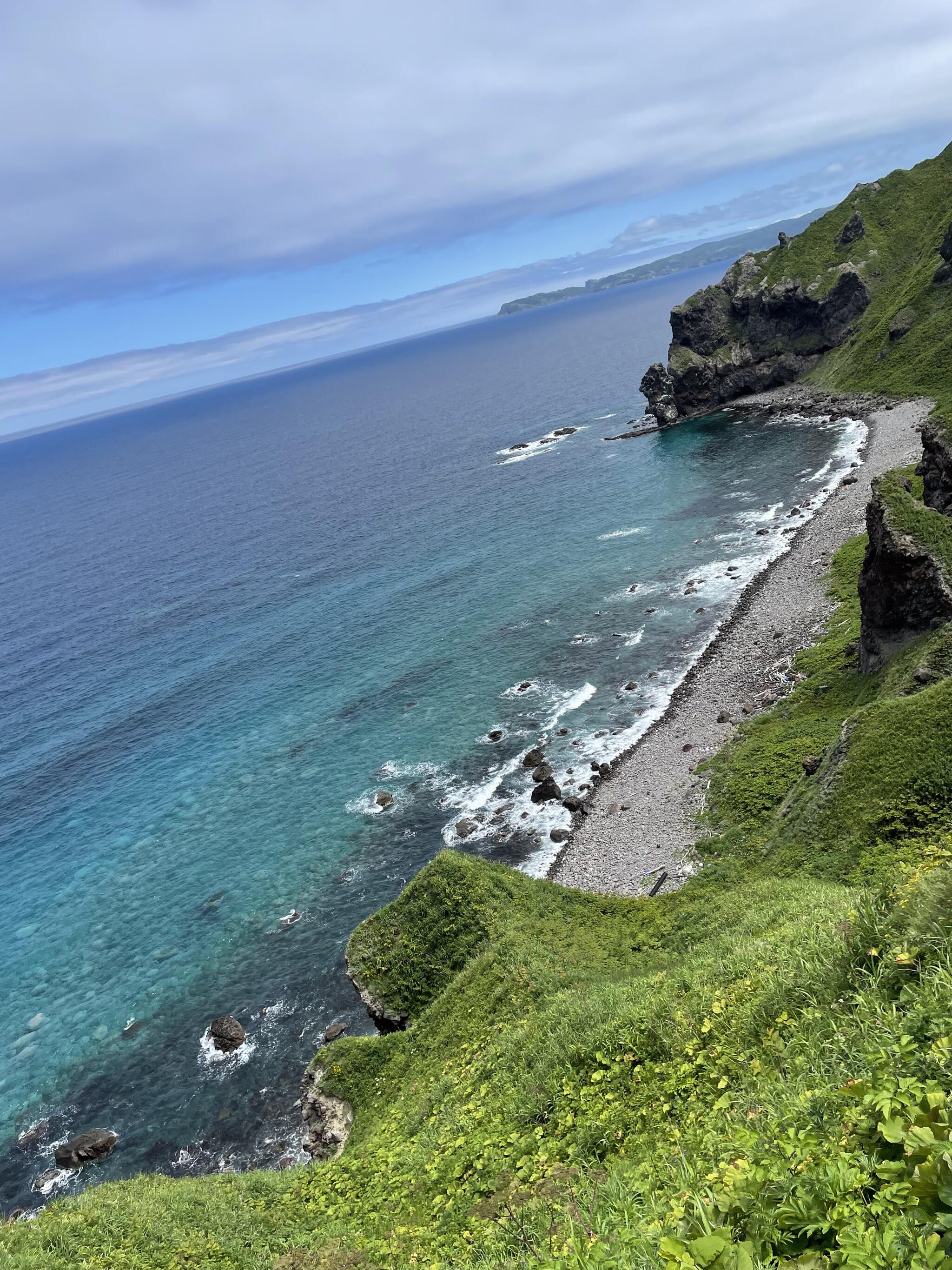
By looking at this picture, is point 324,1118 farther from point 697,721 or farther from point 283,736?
point 283,736

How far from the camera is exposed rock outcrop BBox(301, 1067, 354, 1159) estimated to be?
908 inches

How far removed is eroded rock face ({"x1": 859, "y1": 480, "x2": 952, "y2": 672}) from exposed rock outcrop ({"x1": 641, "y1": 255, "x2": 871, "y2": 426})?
10943 centimetres

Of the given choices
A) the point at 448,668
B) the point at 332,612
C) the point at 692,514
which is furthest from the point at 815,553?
the point at 332,612

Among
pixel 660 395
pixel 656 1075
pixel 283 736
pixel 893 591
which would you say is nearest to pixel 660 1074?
pixel 656 1075

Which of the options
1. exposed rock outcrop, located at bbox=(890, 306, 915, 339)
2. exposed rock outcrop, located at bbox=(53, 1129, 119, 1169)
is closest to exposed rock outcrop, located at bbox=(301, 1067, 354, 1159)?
exposed rock outcrop, located at bbox=(53, 1129, 119, 1169)

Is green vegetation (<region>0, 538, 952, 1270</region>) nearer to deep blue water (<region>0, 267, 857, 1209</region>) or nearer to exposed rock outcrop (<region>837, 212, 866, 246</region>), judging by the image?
deep blue water (<region>0, 267, 857, 1209</region>)

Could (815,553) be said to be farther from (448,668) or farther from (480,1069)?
(480,1069)

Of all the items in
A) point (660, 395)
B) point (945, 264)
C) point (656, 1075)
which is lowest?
point (656, 1075)

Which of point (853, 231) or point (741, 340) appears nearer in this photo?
point (853, 231)

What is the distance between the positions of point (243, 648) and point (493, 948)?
67.0 m

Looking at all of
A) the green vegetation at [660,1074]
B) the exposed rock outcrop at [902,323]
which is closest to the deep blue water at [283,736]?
the green vegetation at [660,1074]

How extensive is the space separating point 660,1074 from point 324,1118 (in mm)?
15475

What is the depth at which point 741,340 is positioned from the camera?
14675 cm

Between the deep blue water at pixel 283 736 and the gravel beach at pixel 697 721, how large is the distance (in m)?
2.43
